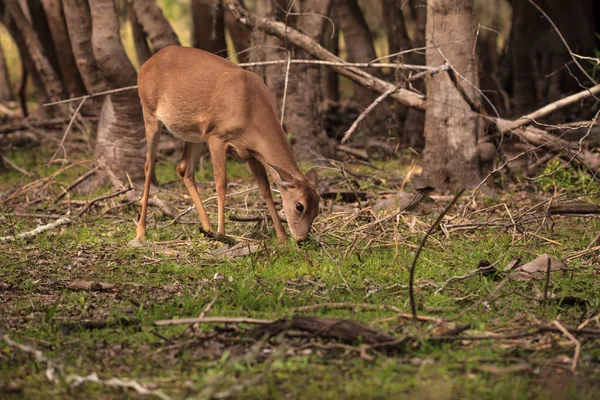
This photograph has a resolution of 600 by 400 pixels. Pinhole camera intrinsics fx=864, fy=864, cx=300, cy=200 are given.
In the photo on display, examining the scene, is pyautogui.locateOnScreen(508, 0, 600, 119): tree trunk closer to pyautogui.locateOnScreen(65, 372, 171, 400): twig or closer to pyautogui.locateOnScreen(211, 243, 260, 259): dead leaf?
pyautogui.locateOnScreen(211, 243, 260, 259): dead leaf

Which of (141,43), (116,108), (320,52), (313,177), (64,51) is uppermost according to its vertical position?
(320,52)

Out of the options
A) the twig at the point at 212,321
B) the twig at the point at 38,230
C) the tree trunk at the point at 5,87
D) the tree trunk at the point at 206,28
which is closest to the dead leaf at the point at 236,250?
the twig at the point at 38,230

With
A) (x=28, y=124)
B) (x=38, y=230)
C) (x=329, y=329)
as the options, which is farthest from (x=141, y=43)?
(x=329, y=329)

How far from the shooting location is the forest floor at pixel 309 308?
4.50m

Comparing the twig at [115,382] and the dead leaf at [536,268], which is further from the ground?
the twig at [115,382]

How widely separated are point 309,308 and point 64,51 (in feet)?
33.8

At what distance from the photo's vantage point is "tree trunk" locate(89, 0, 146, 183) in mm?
10203

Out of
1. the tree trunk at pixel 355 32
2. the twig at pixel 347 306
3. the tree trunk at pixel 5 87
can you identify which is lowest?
the tree trunk at pixel 5 87

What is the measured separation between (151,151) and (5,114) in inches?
353

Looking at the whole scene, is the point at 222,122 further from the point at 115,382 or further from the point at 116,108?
the point at 115,382

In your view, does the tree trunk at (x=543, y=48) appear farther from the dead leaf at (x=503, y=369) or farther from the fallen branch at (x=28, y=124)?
the dead leaf at (x=503, y=369)

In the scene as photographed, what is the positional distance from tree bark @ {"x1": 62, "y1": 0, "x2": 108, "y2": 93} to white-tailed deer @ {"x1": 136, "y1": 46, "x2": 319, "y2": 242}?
266cm

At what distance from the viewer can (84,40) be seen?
11.2 metres

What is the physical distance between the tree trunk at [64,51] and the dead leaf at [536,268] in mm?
9717
